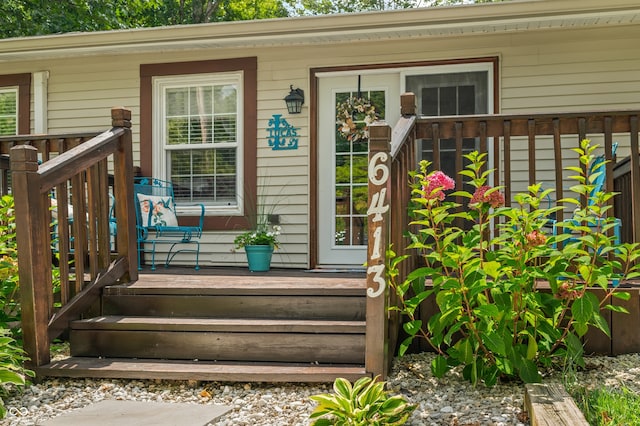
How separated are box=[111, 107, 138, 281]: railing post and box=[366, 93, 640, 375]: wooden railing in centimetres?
172

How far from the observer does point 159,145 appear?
5.96 meters

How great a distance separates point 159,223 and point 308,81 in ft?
6.08

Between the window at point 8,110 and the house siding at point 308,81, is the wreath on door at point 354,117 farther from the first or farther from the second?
the window at point 8,110

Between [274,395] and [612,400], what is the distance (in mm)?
1417

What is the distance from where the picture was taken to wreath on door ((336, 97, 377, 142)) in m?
5.55

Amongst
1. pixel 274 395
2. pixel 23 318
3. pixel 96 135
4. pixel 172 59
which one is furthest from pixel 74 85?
pixel 274 395

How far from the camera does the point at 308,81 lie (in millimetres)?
5602

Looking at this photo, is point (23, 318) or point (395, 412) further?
point (23, 318)

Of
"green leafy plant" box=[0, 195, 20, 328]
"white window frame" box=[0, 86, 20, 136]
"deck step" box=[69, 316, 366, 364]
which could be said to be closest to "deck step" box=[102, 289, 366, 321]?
"deck step" box=[69, 316, 366, 364]

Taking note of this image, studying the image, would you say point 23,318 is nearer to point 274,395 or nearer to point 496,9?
point 274,395

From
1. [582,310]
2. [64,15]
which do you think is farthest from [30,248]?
[64,15]

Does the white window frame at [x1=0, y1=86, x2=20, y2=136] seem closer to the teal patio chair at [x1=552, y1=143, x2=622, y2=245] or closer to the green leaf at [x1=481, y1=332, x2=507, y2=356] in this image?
the teal patio chair at [x1=552, y1=143, x2=622, y2=245]

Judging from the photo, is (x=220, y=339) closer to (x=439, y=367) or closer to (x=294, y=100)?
(x=439, y=367)

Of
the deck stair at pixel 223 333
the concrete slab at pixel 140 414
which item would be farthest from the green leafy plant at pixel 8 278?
the concrete slab at pixel 140 414
